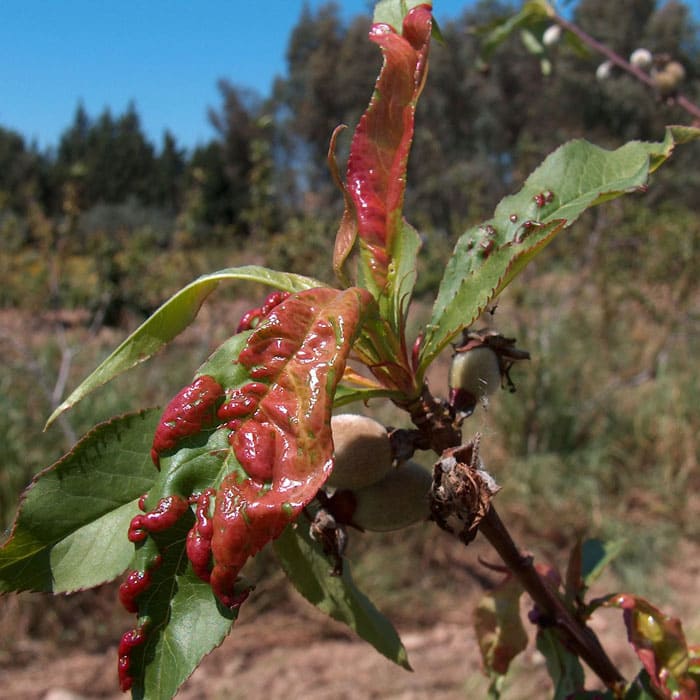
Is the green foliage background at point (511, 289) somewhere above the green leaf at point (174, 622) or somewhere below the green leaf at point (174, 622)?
above

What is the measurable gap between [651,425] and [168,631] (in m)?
4.08

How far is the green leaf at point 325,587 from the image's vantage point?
0.60m

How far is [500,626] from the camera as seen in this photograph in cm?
77

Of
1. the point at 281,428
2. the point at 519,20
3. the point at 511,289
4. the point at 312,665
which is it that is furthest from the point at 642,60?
the point at 511,289

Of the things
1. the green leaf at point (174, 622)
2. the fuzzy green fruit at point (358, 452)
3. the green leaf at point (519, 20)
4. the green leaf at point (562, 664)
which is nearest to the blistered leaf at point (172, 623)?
the green leaf at point (174, 622)

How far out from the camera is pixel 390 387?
574mm

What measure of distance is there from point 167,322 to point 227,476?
0.17m

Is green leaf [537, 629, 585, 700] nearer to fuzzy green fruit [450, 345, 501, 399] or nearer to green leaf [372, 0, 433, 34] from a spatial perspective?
fuzzy green fruit [450, 345, 501, 399]

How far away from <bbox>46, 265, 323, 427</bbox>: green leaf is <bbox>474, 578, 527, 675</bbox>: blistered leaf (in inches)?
17.4

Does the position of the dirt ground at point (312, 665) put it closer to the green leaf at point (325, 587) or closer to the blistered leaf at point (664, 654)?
the blistered leaf at point (664, 654)

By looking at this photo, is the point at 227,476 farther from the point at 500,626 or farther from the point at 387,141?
the point at 500,626

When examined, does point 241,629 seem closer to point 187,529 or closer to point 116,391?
point 116,391

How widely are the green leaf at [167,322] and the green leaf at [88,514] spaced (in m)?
0.04

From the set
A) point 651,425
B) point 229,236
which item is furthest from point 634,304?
point 229,236
